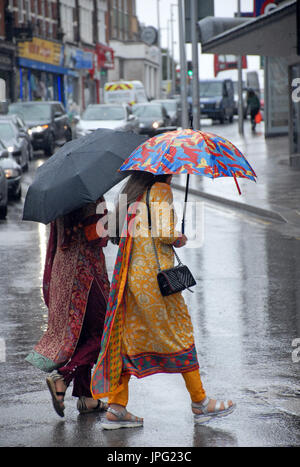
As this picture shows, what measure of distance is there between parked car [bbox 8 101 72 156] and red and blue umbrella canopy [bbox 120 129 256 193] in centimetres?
2730

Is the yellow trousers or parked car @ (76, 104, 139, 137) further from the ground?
parked car @ (76, 104, 139, 137)

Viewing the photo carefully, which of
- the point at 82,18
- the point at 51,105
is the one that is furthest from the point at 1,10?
the point at 82,18

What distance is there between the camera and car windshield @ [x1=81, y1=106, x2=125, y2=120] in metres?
34.0

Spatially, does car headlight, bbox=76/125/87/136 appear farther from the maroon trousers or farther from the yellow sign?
the maroon trousers

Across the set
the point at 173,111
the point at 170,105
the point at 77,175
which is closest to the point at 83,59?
the point at 170,105

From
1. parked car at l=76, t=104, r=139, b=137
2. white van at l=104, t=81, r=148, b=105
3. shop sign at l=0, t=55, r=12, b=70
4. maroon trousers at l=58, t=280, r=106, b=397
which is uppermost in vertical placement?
shop sign at l=0, t=55, r=12, b=70

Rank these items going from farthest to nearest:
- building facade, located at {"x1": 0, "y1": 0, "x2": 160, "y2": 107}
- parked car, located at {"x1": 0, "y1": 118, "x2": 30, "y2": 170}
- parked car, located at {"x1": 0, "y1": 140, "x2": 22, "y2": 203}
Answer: building facade, located at {"x1": 0, "y1": 0, "x2": 160, "y2": 107}, parked car, located at {"x1": 0, "y1": 118, "x2": 30, "y2": 170}, parked car, located at {"x1": 0, "y1": 140, "x2": 22, "y2": 203}

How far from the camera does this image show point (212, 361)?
673cm

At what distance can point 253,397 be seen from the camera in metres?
5.84

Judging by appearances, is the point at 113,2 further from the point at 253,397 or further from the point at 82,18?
the point at 253,397

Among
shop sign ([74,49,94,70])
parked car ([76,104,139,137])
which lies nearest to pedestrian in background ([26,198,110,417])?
parked car ([76,104,139,137])

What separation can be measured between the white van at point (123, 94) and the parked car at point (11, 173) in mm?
34658

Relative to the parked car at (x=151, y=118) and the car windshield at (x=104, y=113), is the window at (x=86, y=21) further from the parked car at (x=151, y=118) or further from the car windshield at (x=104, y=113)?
the car windshield at (x=104, y=113)
